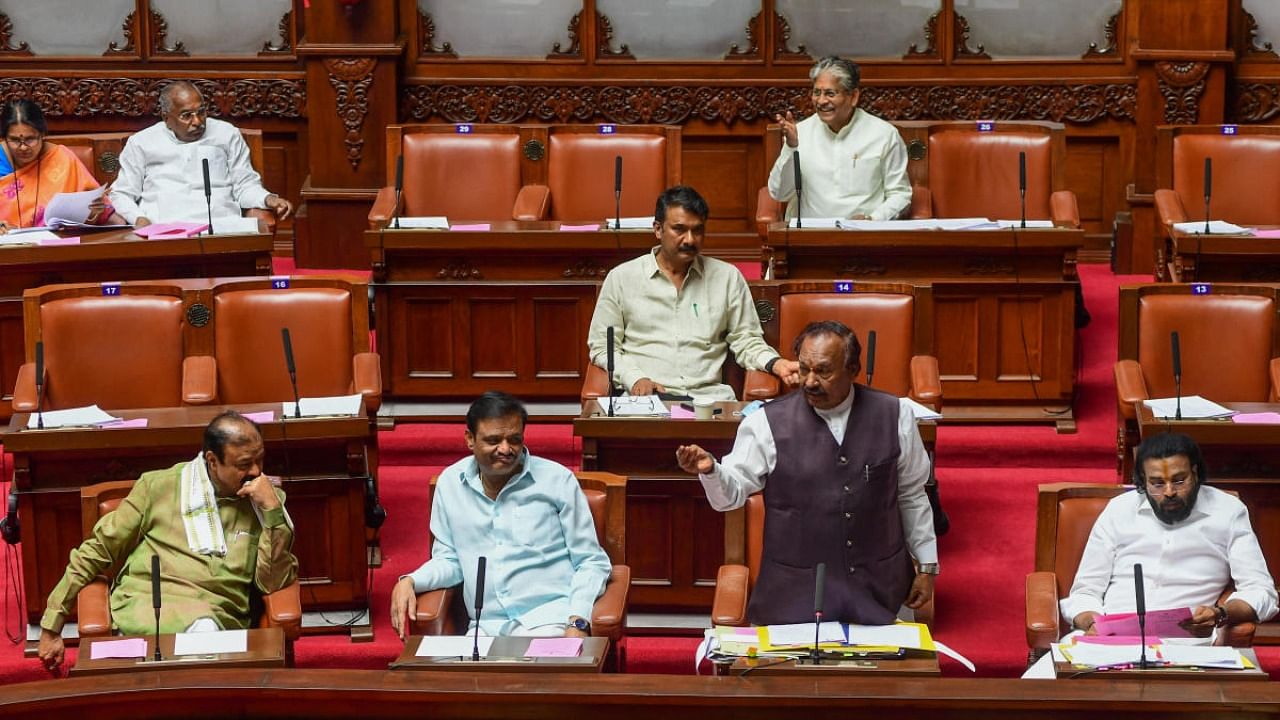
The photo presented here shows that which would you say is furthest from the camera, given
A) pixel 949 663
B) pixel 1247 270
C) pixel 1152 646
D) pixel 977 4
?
pixel 977 4

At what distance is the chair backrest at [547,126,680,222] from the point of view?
7555mm

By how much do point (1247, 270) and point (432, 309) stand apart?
116 inches

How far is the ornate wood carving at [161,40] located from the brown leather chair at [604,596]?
15.7ft

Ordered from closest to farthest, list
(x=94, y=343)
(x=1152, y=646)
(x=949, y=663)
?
(x=1152, y=646) → (x=949, y=663) → (x=94, y=343)

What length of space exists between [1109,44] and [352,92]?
348 cm

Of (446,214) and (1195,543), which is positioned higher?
(446,214)

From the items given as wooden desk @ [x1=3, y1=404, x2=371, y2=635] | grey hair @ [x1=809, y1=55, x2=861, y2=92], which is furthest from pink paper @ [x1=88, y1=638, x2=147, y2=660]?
grey hair @ [x1=809, y1=55, x2=861, y2=92]

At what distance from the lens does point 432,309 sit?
279 inches

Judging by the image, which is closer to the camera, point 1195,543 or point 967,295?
point 1195,543

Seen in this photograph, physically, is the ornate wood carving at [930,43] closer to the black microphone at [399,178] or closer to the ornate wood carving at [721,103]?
the ornate wood carving at [721,103]

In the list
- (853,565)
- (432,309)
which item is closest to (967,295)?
(432,309)

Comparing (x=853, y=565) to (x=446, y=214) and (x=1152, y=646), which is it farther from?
(x=446, y=214)

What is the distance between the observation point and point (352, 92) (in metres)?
8.82

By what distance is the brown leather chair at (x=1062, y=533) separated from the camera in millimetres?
4738
